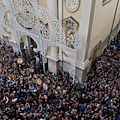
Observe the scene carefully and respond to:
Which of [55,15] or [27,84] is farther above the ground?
[55,15]

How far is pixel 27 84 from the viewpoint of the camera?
Answer: 10219 millimetres

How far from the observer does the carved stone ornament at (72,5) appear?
7.94m

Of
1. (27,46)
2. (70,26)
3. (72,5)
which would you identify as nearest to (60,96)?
(70,26)

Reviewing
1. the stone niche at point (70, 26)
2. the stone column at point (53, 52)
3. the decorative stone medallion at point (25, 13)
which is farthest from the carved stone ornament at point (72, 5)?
the decorative stone medallion at point (25, 13)

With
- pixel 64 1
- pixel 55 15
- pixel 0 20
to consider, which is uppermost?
pixel 64 1

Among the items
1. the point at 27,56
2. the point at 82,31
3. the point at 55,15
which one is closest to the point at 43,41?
the point at 55,15

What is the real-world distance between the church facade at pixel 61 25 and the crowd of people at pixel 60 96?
4.49 ft

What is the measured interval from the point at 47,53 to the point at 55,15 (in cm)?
356

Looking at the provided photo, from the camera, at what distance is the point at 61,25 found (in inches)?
368

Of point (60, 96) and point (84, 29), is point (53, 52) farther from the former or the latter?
point (60, 96)

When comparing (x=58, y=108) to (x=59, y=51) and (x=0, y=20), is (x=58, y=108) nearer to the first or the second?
(x=59, y=51)

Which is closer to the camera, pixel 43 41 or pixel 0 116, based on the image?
pixel 0 116

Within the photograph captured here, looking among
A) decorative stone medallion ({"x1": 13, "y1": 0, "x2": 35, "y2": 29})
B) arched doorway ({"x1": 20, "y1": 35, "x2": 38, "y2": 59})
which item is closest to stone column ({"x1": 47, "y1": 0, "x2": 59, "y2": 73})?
decorative stone medallion ({"x1": 13, "y1": 0, "x2": 35, "y2": 29})

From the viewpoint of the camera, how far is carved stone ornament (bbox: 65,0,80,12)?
26.1ft
